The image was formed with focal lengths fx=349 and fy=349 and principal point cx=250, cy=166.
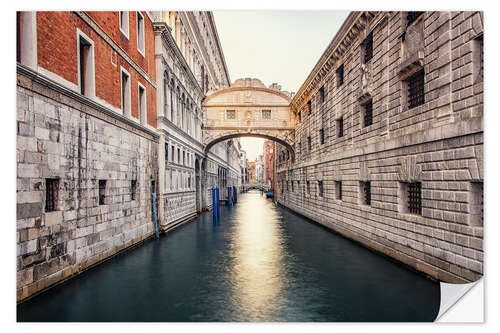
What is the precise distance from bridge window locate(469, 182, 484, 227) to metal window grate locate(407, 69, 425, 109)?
300 cm

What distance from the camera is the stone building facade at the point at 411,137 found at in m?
7.12

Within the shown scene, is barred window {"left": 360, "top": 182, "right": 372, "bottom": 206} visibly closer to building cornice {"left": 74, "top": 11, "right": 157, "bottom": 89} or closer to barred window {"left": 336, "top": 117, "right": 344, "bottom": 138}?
barred window {"left": 336, "top": 117, "right": 344, "bottom": 138}

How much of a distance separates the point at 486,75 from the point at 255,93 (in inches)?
834

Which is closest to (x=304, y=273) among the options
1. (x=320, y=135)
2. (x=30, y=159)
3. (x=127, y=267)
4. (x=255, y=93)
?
(x=127, y=267)

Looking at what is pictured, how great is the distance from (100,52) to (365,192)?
33.3 ft

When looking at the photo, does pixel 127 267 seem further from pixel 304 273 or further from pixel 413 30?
pixel 413 30

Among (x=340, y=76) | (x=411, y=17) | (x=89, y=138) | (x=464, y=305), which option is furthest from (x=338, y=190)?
(x=89, y=138)

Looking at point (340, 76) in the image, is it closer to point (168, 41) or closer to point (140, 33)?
point (168, 41)

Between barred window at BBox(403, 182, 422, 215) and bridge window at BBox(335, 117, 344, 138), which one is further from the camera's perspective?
bridge window at BBox(335, 117, 344, 138)

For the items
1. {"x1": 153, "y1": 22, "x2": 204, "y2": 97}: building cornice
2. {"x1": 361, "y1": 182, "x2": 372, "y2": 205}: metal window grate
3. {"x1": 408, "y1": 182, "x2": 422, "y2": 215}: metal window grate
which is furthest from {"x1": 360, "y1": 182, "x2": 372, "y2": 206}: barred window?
{"x1": 153, "y1": 22, "x2": 204, "y2": 97}: building cornice

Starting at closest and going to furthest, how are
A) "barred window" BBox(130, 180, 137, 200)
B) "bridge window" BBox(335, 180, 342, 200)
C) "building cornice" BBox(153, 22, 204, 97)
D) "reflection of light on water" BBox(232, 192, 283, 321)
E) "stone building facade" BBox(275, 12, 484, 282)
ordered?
"reflection of light on water" BBox(232, 192, 283, 321)
"stone building facade" BBox(275, 12, 484, 282)
"barred window" BBox(130, 180, 137, 200)
"building cornice" BBox(153, 22, 204, 97)
"bridge window" BBox(335, 180, 342, 200)

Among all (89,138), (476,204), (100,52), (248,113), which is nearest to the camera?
(476,204)

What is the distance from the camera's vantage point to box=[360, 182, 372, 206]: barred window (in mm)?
12773

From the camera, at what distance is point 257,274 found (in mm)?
9289
